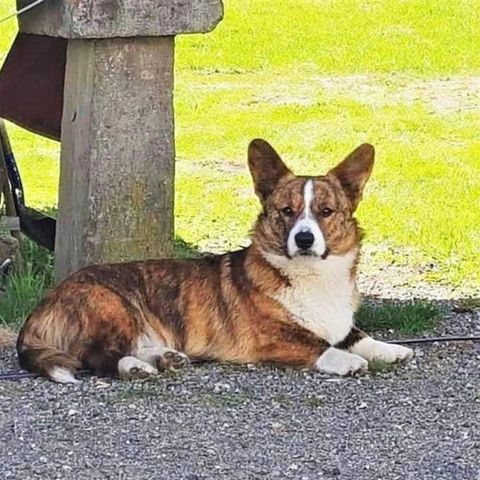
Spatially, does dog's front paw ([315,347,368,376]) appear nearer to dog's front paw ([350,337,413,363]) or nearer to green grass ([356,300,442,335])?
dog's front paw ([350,337,413,363])

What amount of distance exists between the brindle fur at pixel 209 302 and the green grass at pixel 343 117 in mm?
2071

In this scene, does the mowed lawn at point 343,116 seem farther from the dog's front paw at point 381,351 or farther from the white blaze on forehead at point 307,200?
the white blaze on forehead at point 307,200

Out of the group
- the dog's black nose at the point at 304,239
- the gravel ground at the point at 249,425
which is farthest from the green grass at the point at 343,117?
the gravel ground at the point at 249,425

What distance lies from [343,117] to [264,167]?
746 centimetres

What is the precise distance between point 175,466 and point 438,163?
740 cm

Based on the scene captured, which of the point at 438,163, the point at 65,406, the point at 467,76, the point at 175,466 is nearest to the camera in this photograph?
the point at 175,466

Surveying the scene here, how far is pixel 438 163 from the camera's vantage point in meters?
12.3

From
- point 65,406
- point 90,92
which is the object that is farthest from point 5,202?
point 65,406

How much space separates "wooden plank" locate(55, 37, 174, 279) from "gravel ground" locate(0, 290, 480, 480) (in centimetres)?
104

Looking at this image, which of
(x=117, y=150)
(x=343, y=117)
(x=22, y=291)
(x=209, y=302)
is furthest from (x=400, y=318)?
(x=343, y=117)

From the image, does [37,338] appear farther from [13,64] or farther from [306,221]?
[13,64]

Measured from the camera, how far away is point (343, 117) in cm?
1414

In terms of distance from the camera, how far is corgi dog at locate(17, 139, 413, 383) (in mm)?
6484

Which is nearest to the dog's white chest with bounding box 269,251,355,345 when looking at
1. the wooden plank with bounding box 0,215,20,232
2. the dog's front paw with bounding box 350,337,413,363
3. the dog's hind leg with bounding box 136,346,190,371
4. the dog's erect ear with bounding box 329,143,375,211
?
the dog's front paw with bounding box 350,337,413,363
